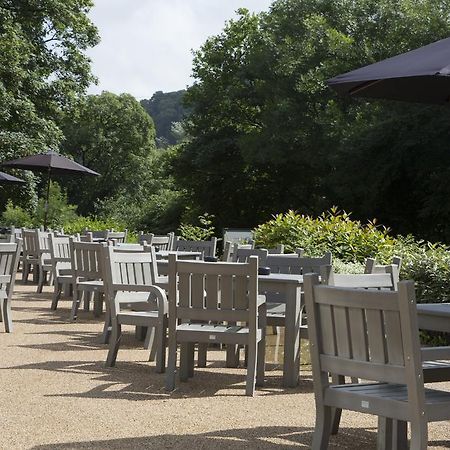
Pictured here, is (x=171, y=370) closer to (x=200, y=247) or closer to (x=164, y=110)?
(x=200, y=247)

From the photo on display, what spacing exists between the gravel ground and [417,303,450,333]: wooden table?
0.93 m

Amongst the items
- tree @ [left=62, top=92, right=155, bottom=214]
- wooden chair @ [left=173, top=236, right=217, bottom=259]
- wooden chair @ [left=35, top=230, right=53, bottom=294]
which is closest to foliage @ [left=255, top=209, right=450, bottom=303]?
wooden chair @ [left=173, top=236, right=217, bottom=259]

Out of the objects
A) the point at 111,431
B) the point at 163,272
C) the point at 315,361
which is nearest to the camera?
the point at 315,361

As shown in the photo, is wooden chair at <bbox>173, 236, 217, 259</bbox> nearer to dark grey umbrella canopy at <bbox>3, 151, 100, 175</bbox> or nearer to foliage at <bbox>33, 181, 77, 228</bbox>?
dark grey umbrella canopy at <bbox>3, 151, 100, 175</bbox>

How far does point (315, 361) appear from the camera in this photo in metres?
4.95

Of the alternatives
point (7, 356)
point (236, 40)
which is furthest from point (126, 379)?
point (236, 40)

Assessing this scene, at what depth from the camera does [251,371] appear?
24.5 feet

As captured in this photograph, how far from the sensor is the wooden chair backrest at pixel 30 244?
17797 mm

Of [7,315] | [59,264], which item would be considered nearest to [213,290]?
[7,315]

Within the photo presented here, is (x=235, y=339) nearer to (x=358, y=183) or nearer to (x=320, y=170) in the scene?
(x=358, y=183)

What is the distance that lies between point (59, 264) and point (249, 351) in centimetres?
745

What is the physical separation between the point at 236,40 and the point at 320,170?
10.6 metres

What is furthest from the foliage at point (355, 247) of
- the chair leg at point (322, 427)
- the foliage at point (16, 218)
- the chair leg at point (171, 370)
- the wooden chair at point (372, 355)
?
the foliage at point (16, 218)

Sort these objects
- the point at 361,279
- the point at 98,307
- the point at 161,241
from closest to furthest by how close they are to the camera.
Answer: the point at 361,279 → the point at 98,307 → the point at 161,241
